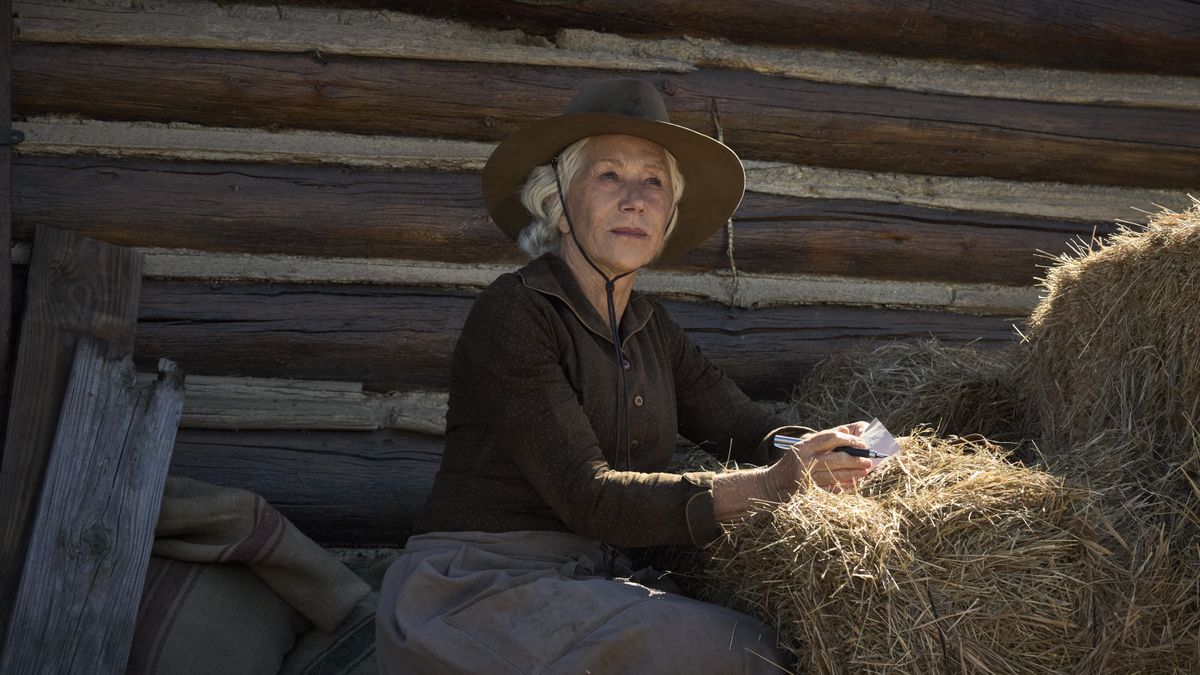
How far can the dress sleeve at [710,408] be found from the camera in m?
3.33

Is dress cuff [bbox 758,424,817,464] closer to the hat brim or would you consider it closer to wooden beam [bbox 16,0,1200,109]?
the hat brim

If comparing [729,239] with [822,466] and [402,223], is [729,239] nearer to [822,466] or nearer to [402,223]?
[402,223]

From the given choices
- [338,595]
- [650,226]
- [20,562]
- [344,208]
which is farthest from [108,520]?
[650,226]

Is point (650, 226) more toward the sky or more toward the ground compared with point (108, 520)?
more toward the sky

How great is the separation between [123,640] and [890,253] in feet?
9.36

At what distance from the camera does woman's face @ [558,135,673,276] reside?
307 centimetres

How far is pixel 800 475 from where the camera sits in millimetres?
2598

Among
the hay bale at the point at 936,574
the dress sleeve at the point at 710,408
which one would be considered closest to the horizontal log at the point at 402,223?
the dress sleeve at the point at 710,408

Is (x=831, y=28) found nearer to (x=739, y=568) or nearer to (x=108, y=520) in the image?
(x=739, y=568)

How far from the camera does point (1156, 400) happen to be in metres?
2.80

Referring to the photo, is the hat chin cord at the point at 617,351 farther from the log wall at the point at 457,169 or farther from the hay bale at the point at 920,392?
the log wall at the point at 457,169

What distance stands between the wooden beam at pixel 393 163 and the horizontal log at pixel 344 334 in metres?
0.33

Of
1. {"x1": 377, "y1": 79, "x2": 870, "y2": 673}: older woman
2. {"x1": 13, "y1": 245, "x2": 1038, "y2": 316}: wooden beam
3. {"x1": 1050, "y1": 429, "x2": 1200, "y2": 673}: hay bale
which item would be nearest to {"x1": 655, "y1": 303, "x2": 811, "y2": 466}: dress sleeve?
{"x1": 377, "y1": 79, "x2": 870, "y2": 673}: older woman

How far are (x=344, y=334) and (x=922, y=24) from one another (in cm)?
231
